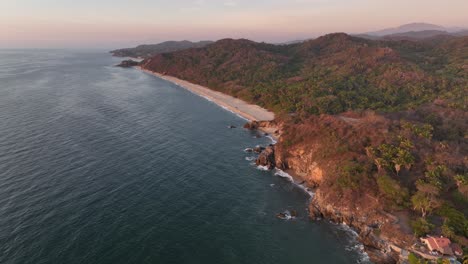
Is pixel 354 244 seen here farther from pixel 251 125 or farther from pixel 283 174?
pixel 251 125

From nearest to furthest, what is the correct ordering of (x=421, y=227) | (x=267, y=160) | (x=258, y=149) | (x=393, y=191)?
(x=421, y=227) < (x=393, y=191) < (x=267, y=160) < (x=258, y=149)

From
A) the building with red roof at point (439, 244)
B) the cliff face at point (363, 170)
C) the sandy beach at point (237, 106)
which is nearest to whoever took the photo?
the building with red roof at point (439, 244)

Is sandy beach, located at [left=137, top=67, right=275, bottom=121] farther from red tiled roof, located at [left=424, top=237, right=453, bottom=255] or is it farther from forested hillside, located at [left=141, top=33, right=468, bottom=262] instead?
red tiled roof, located at [left=424, top=237, right=453, bottom=255]

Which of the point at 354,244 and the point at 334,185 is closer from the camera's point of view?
the point at 354,244

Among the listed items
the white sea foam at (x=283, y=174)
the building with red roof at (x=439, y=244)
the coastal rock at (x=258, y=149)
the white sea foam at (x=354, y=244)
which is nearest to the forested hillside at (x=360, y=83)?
the coastal rock at (x=258, y=149)

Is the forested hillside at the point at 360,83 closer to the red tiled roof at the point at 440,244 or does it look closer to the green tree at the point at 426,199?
the green tree at the point at 426,199

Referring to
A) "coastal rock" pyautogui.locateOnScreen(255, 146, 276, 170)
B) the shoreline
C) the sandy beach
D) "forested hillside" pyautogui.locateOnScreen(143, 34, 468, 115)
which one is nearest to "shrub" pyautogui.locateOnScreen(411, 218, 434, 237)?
the shoreline

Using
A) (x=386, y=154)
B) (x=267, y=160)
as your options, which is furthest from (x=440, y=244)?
(x=267, y=160)

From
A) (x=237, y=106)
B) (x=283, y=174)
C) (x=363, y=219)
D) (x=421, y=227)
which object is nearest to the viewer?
(x=421, y=227)
